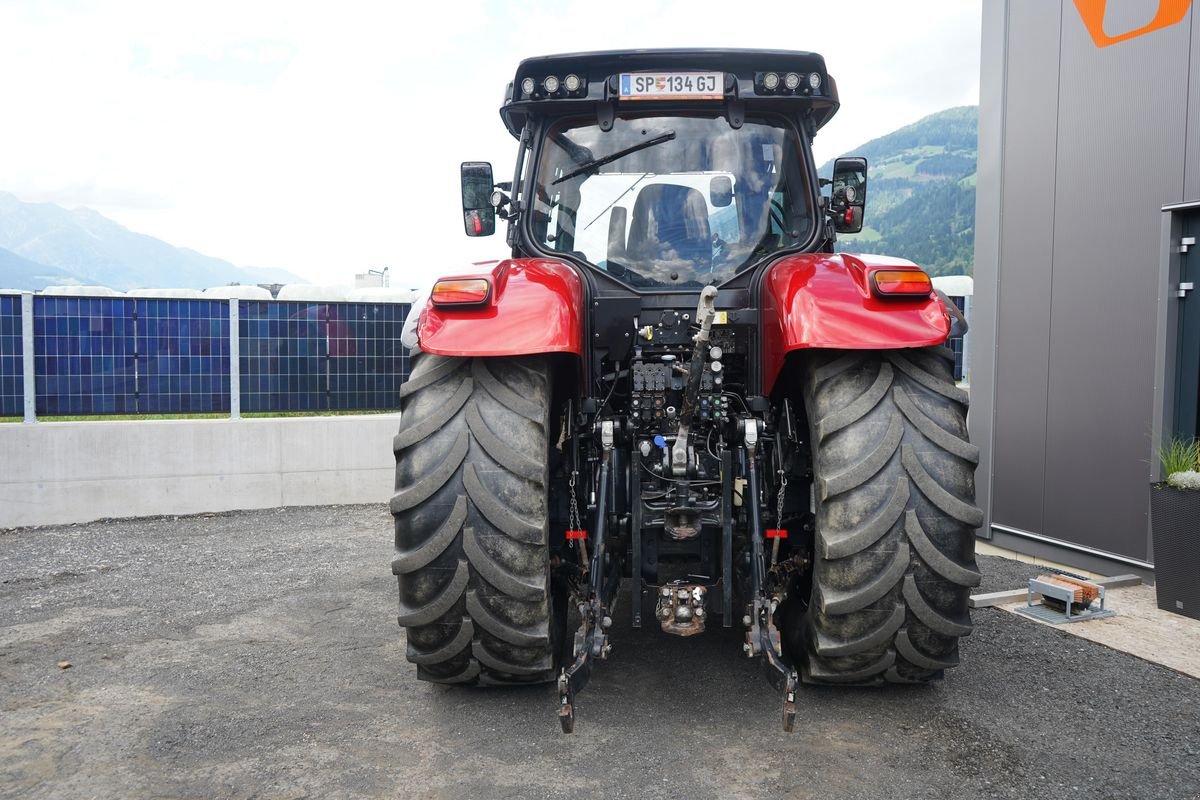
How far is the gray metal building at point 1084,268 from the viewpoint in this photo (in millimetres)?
5027

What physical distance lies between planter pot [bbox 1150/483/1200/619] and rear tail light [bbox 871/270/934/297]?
2518 millimetres

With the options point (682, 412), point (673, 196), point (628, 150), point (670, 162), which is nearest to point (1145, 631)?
point (682, 412)

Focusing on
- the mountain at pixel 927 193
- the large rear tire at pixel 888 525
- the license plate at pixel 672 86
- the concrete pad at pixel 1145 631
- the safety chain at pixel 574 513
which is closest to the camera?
the large rear tire at pixel 888 525

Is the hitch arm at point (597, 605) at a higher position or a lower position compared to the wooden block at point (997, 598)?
higher

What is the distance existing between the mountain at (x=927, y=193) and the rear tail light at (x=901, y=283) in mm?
37110

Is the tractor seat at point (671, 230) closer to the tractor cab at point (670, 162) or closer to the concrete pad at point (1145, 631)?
the tractor cab at point (670, 162)

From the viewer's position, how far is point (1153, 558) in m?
4.93

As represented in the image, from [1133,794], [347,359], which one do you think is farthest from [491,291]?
[347,359]

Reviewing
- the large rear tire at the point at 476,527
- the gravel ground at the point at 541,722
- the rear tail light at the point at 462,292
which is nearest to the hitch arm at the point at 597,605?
the large rear tire at the point at 476,527

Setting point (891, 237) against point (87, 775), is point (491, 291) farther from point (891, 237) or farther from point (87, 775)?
point (891, 237)

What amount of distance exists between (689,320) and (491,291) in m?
0.84

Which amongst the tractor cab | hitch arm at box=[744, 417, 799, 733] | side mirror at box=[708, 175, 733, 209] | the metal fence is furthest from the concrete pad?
the metal fence

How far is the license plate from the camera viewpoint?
11.4 feet

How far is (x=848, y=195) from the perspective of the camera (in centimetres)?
390
